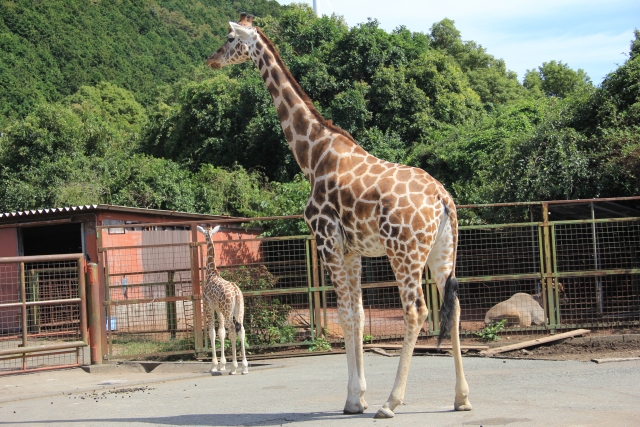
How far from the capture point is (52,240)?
2106 cm

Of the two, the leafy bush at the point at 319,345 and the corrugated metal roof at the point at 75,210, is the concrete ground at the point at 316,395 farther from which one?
the corrugated metal roof at the point at 75,210

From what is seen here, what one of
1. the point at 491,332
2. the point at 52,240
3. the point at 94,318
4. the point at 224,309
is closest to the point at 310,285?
the point at 224,309

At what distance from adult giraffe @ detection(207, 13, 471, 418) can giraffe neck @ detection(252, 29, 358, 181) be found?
0.05 ft

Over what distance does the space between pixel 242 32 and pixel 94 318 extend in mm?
5315

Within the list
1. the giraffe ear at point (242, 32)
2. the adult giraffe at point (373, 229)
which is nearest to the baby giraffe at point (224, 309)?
the adult giraffe at point (373, 229)

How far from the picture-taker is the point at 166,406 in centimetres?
790

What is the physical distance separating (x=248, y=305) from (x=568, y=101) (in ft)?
33.8

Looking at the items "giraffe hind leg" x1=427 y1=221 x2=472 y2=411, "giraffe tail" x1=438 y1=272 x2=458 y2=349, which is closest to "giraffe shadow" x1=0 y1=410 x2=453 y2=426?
"giraffe hind leg" x1=427 y1=221 x2=472 y2=411

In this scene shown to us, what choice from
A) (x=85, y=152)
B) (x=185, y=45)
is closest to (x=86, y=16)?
(x=185, y=45)

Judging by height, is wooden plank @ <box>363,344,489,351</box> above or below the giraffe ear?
below

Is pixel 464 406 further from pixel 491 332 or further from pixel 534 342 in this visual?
pixel 491 332

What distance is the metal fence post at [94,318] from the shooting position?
11.5 m

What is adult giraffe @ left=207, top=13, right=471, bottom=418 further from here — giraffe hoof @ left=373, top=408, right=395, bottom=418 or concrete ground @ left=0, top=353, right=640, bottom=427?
concrete ground @ left=0, top=353, right=640, bottom=427

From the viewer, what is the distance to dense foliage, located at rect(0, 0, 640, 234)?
16156mm
